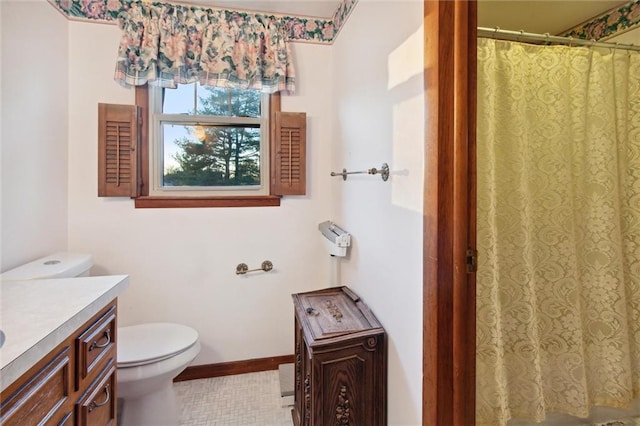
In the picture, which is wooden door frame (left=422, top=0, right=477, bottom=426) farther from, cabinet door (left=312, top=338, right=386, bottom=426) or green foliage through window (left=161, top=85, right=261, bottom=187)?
green foliage through window (left=161, top=85, right=261, bottom=187)

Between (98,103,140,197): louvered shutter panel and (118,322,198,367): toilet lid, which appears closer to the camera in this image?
(118,322,198,367): toilet lid

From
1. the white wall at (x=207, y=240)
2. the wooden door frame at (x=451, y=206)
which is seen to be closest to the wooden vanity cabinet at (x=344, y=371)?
the wooden door frame at (x=451, y=206)

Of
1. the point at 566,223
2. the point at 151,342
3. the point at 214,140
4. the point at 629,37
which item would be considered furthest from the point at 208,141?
the point at 629,37

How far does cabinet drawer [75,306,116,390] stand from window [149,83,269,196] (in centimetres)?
109

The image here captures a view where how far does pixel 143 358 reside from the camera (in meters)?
1.47

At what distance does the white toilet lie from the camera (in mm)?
1458

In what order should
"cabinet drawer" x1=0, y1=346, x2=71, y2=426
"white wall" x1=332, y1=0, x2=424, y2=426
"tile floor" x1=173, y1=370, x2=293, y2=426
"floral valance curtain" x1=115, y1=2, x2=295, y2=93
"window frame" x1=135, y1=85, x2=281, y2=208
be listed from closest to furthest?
"cabinet drawer" x1=0, y1=346, x2=71, y2=426 → "white wall" x1=332, y1=0, x2=424, y2=426 → "tile floor" x1=173, y1=370, x2=293, y2=426 → "floral valance curtain" x1=115, y1=2, x2=295, y2=93 → "window frame" x1=135, y1=85, x2=281, y2=208

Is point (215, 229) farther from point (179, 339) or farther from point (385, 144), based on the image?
point (385, 144)

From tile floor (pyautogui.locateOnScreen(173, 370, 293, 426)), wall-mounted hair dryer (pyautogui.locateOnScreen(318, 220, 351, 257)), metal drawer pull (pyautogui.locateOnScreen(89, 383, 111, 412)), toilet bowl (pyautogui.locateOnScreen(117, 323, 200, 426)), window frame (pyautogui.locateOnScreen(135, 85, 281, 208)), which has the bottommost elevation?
tile floor (pyautogui.locateOnScreen(173, 370, 293, 426))

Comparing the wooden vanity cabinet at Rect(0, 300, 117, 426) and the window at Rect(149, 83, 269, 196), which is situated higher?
the window at Rect(149, 83, 269, 196)

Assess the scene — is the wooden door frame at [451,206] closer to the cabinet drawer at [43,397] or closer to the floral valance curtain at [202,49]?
the cabinet drawer at [43,397]

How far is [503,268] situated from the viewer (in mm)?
1444

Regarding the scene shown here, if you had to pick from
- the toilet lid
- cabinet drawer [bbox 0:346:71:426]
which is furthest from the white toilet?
cabinet drawer [bbox 0:346:71:426]

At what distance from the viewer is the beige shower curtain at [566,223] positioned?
1.43m
